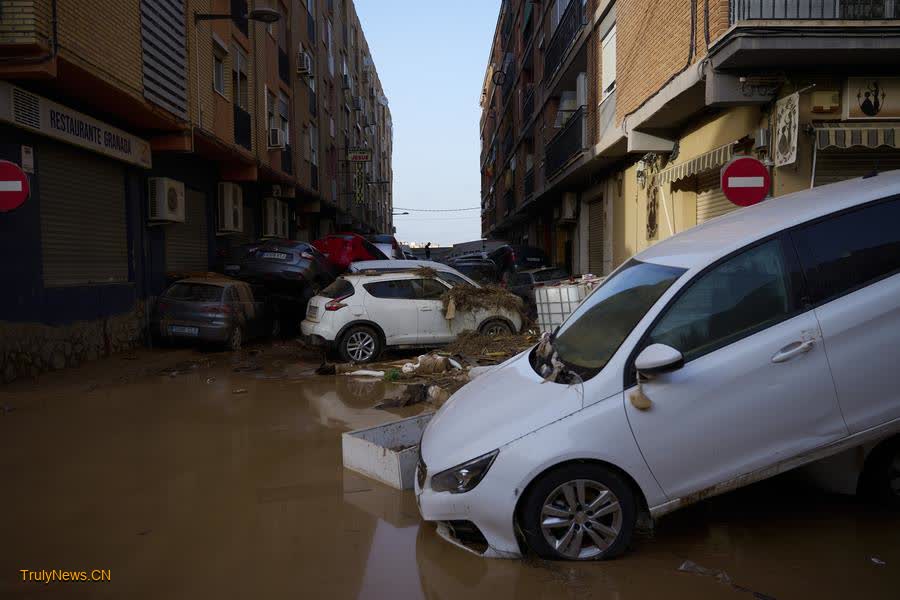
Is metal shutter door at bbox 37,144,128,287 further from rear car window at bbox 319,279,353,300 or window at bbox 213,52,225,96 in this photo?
window at bbox 213,52,225,96

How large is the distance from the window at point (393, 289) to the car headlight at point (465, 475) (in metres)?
7.89

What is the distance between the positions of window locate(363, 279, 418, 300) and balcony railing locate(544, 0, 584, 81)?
10.8 metres

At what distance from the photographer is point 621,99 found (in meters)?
14.9

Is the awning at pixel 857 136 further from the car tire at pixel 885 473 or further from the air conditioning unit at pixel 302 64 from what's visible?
the air conditioning unit at pixel 302 64

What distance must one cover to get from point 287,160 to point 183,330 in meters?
Answer: 11.6

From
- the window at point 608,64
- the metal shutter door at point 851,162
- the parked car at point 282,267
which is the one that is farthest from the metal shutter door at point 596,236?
the metal shutter door at point 851,162

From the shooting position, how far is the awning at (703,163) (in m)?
10.7

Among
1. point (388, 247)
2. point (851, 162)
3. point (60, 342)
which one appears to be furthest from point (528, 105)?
point (60, 342)

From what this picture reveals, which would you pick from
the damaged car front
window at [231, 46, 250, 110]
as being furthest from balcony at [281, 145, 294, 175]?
the damaged car front

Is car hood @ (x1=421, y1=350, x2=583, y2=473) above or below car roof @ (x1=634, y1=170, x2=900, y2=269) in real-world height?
below

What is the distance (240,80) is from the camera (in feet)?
61.8

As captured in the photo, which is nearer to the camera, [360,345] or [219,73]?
Answer: [360,345]

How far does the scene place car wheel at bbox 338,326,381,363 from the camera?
1141cm

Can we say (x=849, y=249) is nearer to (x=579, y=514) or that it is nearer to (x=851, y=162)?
(x=579, y=514)
